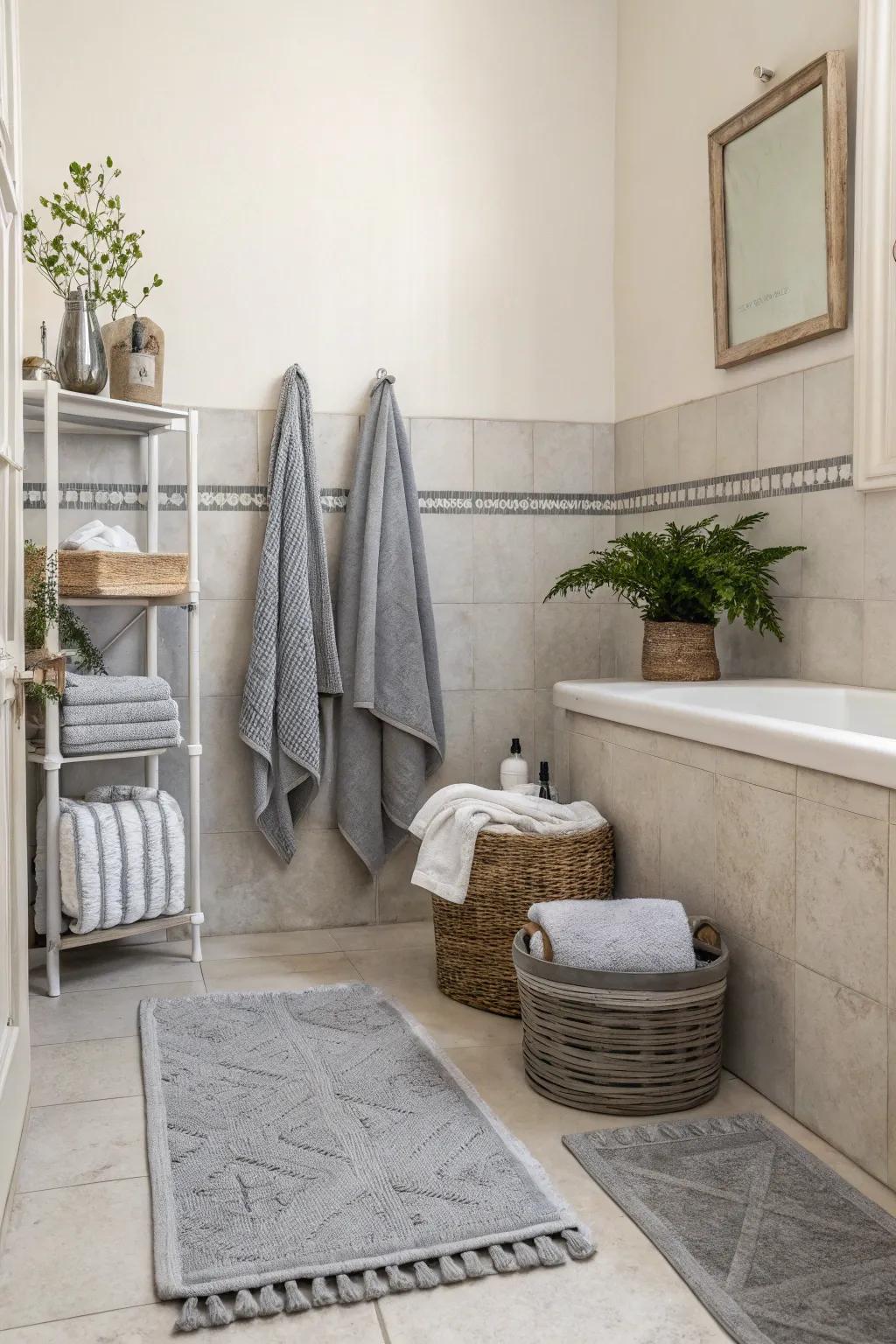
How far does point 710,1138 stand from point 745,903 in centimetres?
43

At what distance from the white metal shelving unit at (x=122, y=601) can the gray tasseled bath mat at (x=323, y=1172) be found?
0.44 meters

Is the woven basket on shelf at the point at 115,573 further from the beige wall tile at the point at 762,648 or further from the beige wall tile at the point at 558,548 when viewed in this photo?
the beige wall tile at the point at 762,648

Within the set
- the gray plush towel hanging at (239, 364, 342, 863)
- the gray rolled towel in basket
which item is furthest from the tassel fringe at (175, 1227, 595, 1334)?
the gray plush towel hanging at (239, 364, 342, 863)

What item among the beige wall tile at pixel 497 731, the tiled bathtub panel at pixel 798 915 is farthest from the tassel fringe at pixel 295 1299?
the beige wall tile at pixel 497 731

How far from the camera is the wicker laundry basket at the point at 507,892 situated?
8.30ft

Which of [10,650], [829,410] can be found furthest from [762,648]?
[10,650]

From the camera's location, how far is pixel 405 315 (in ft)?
11.1

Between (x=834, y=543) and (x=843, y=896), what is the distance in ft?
3.38

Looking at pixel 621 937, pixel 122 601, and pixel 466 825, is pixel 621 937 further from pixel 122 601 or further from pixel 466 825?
pixel 122 601

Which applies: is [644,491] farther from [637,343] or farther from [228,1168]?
[228,1168]

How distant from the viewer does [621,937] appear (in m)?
2.06

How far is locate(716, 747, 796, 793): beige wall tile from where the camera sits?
202 cm

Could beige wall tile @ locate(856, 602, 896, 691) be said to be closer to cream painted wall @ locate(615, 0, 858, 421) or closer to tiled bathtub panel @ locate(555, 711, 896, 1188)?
tiled bathtub panel @ locate(555, 711, 896, 1188)

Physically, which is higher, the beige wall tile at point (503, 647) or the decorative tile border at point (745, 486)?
the decorative tile border at point (745, 486)
